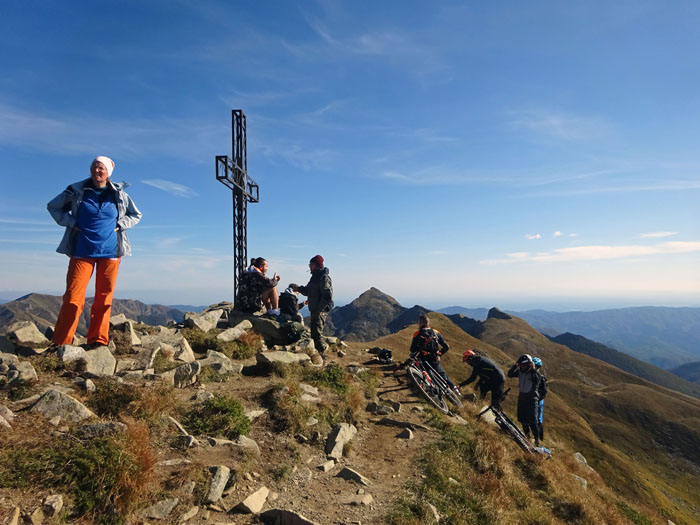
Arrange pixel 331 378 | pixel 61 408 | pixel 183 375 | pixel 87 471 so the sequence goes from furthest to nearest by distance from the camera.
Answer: pixel 331 378 < pixel 183 375 < pixel 61 408 < pixel 87 471

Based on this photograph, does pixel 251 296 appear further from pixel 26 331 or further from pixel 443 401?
pixel 443 401

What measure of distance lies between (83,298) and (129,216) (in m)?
2.01

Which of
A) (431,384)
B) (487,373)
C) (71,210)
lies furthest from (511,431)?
(71,210)

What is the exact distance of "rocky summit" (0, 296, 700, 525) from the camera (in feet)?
14.9

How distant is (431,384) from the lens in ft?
41.5

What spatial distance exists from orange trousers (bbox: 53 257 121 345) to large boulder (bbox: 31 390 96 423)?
1944 mm

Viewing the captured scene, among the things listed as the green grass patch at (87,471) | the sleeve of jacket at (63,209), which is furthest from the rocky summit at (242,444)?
the sleeve of jacket at (63,209)

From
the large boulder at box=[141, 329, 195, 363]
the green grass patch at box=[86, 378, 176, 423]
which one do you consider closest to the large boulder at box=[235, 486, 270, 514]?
the green grass patch at box=[86, 378, 176, 423]

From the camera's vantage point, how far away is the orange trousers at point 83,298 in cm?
739

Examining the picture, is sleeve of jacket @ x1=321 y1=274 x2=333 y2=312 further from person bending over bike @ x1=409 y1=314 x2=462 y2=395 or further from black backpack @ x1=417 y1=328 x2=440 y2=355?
black backpack @ x1=417 y1=328 x2=440 y2=355

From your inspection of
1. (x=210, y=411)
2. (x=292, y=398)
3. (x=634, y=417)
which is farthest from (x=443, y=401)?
(x=634, y=417)

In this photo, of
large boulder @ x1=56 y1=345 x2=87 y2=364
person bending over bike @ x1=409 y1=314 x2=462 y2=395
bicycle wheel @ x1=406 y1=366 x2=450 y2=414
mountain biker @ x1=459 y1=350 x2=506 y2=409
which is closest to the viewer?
large boulder @ x1=56 y1=345 x2=87 y2=364

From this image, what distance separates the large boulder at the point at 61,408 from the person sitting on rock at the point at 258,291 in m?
→ 9.08

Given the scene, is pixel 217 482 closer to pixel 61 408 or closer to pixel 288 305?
pixel 61 408
